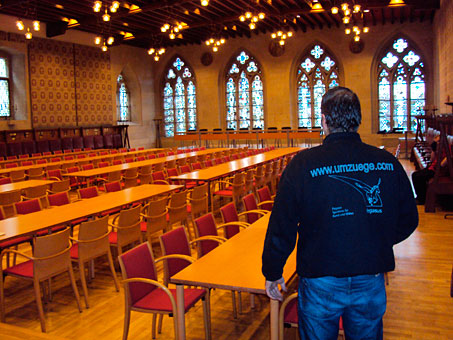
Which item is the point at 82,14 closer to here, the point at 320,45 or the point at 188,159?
the point at 188,159

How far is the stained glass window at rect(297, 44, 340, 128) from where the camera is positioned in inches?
842

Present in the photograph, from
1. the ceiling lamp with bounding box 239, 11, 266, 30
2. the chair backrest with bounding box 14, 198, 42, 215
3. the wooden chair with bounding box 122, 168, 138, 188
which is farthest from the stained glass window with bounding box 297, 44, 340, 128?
the chair backrest with bounding box 14, 198, 42, 215

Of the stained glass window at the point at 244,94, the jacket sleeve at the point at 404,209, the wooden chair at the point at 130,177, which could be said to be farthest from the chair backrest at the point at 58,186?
the stained glass window at the point at 244,94

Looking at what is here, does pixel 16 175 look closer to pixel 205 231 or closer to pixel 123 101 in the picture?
pixel 205 231

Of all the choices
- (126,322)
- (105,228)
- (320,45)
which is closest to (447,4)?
(320,45)

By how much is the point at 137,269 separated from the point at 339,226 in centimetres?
203

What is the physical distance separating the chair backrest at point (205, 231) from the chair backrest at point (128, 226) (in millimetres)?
1116

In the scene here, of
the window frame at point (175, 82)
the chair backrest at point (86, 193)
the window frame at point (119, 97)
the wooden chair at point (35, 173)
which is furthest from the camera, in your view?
the window frame at point (175, 82)

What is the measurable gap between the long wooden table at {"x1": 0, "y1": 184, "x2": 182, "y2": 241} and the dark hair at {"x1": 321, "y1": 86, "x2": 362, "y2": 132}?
339 centimetres

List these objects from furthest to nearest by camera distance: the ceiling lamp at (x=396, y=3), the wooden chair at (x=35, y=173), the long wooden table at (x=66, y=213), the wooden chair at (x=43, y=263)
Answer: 1. the ceiling lamp at (x=396, y=3)
2. the wooden chair at (x=35, y=173)
3. the long wooden table at (x=66, y=213)
4. the wooden chair at (x=43, y=263)

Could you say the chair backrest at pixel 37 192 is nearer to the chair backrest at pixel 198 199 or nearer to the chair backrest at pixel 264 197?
the chair backrest at pixel 198 199

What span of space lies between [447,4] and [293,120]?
32.4 feet

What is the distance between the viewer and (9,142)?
648 inches

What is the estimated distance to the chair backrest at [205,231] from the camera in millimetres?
4387
